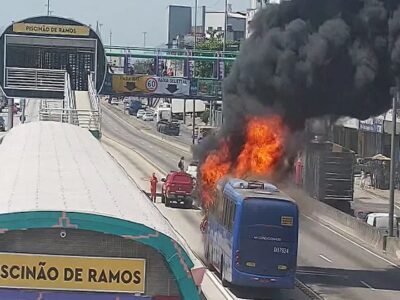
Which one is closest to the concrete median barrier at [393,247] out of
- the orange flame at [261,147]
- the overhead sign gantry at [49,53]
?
the orange flame at [261,147]

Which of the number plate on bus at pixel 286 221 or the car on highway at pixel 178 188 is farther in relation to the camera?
the car on highway at pixel 178 188

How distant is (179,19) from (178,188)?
156660 millimetres

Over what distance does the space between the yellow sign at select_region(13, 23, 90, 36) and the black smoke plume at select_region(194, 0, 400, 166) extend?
93.0 feet

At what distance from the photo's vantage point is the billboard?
196 metres

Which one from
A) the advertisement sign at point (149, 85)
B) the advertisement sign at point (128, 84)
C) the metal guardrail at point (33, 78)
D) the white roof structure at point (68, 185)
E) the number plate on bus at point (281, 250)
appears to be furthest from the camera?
the advertisement sign at point (149, 85)

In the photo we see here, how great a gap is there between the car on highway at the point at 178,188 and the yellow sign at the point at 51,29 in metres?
15.8

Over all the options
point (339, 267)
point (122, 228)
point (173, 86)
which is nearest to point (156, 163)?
point (173, 86)

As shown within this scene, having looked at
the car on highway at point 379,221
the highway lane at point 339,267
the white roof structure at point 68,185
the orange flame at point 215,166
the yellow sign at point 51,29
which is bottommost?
the highway lane at point 339,267

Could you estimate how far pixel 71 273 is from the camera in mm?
9039

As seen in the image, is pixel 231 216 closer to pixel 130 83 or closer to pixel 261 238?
pixel 261 238

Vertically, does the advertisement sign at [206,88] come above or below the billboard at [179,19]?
below

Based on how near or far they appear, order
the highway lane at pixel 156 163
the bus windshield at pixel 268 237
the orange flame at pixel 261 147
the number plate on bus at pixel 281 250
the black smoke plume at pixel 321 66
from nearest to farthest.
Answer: the bus windshield at pixel 268 237, the number plate on bus at pixel 281 250, the black smoke plume at pixel 321 66, the orange flame at pixel 261 147, the highway lane at pixel 156 163

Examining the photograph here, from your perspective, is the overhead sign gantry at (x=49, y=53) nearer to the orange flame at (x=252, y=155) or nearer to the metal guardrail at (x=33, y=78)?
the metal guardrail at (x=33, y=78)

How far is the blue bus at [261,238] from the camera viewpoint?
24047mm
